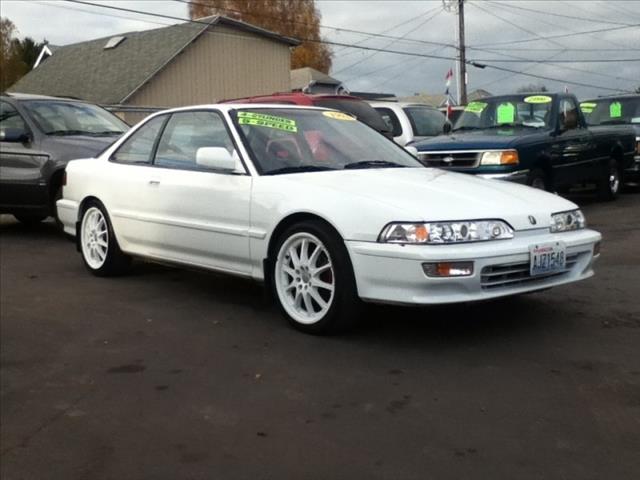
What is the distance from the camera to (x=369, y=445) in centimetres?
334

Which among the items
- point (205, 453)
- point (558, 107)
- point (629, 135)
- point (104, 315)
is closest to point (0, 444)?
point (205, 453)

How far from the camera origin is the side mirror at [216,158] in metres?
5.36

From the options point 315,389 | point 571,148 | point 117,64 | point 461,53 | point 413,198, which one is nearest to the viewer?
point 315,389

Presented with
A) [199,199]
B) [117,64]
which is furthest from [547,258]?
[117,64]

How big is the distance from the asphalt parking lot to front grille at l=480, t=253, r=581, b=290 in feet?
1.14

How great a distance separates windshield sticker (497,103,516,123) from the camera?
10.9 meters

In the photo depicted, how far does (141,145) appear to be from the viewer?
654 centimetres

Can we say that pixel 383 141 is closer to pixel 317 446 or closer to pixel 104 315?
pixel 104 315

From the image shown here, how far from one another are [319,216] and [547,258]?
1.32 m

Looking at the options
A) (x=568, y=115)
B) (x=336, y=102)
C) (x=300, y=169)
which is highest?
(x=336, y=102)

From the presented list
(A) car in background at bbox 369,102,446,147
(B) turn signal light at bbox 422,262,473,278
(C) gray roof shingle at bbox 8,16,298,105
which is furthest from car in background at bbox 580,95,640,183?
(C) gray roof shingle at bbox 8,16,298,105

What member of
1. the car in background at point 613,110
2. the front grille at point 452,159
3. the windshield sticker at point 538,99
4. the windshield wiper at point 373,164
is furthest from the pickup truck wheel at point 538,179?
the car in background at point 613,110

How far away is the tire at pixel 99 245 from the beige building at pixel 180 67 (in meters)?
22.8

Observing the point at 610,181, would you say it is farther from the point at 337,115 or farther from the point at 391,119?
the point at 337,115
